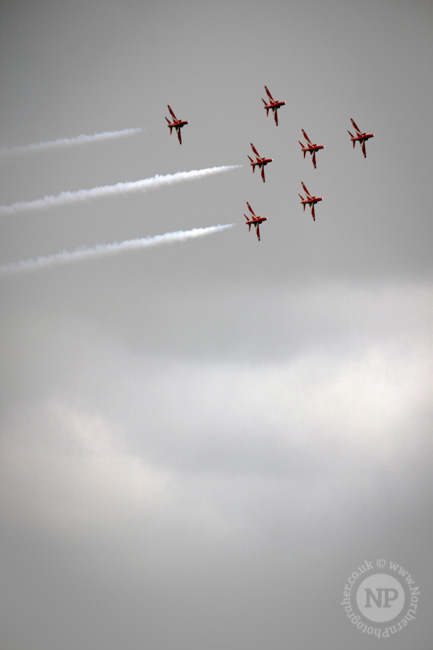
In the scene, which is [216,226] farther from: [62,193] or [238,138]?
[238,138]

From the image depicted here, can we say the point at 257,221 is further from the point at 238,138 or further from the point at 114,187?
the point at 238,138

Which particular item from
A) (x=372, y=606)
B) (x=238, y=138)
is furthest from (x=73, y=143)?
(x=372, y=606)

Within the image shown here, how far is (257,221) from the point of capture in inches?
4387

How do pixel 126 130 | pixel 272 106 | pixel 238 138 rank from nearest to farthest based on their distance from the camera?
pixel 126 130
pixel 272 106
pixel 238 138

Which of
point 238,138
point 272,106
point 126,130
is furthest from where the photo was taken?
point 238,138

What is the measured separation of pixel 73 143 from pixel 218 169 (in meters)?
14.2

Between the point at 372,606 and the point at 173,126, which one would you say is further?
the point at 372,606

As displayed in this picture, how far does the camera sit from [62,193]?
108 m

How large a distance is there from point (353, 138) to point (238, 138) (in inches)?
3096

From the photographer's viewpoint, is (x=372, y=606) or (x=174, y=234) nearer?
(x=174, y=234)

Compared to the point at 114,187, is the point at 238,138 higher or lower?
higher

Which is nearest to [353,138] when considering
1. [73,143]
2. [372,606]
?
[73,143]

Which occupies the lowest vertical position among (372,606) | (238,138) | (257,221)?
(372,606)

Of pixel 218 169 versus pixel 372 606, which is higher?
pixel 218 169
